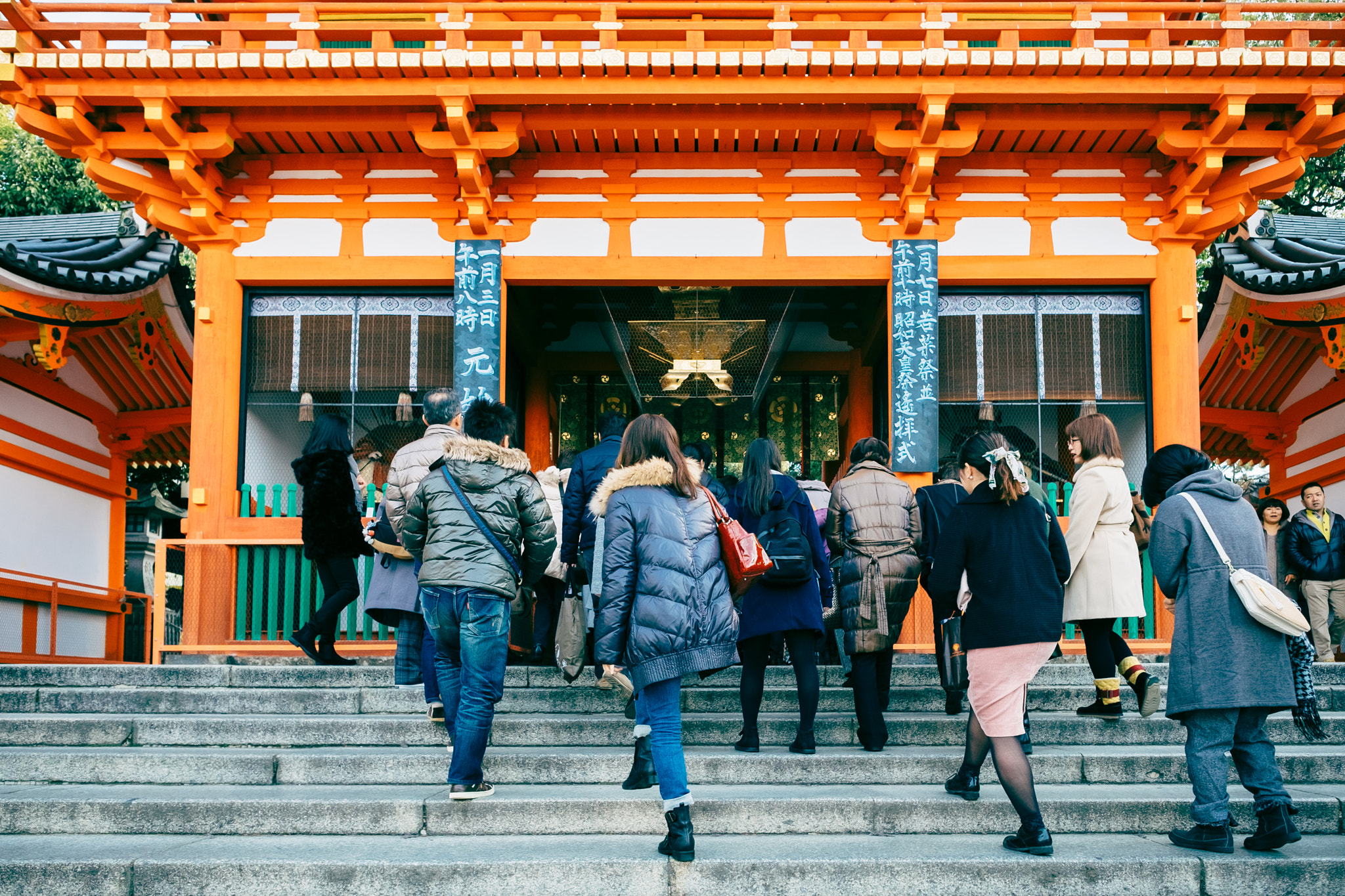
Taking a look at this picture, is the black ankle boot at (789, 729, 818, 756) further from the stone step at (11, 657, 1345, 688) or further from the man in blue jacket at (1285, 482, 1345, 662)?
the man in blue jacket at (1285, 482, 1345, 662)

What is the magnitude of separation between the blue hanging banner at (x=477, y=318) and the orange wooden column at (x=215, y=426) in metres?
1.81

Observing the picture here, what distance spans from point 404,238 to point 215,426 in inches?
83.7

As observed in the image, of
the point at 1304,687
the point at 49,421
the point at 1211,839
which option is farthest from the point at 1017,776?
the point at 49,421

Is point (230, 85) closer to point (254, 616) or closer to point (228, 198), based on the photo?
point (228, 198)

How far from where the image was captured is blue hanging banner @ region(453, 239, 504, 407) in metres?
8.24

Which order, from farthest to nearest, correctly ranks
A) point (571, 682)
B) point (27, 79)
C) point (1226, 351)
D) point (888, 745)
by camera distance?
point (1226, 351), point (27, 79), point (571, 682), point (888, 745)

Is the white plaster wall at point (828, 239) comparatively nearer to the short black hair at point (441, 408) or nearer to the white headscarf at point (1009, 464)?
the short black hair at point (441, 408)

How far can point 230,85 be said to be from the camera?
7664mm

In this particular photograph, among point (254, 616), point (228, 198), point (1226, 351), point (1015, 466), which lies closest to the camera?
point (1015, 466)

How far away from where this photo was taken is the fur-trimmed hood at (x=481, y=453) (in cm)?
470

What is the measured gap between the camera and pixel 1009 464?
168 inches

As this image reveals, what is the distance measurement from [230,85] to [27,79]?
1412 millimetres

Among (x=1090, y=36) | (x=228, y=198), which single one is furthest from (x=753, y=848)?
(x=228, y=198)

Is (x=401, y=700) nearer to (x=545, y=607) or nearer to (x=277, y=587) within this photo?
(x=545, y=607)
